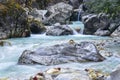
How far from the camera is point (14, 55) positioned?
15.9 meters

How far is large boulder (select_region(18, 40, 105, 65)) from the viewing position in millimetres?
13828

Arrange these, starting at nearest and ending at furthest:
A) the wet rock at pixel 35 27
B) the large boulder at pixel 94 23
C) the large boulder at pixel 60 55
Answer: the large boulder at pixel 60 55, the large boulder at pixel 94 23, the wet rock at pixel 35 27

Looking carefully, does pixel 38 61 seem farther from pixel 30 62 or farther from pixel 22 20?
pixel 22 20

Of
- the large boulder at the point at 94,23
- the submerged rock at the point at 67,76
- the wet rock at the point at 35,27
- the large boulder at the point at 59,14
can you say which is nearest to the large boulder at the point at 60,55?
the submerged rock at the point at 67,76

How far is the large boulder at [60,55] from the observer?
45.4 feet

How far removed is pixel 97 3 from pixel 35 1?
87.1 feet

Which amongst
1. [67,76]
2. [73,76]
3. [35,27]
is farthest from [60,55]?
[35,27]

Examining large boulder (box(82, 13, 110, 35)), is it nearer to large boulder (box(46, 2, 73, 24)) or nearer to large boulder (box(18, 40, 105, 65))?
large boulder (box(46, 2, 73, 24))

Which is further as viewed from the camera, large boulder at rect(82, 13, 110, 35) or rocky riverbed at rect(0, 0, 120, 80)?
large boulder at rect(82, 13, 110, 35)

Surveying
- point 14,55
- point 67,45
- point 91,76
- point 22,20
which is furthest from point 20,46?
point 91,76

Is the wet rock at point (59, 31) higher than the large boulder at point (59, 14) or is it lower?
lower

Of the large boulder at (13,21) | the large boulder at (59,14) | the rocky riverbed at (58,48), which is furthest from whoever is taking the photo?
the large boulder at (59,14)

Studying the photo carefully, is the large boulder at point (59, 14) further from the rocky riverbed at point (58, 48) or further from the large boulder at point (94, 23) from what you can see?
the large boulder at point (94, 23)

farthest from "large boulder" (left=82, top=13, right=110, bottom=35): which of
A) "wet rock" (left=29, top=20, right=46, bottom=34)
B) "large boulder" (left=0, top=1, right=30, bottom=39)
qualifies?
"large boulder" (left=0, top=1, right=30, bottom=39)
